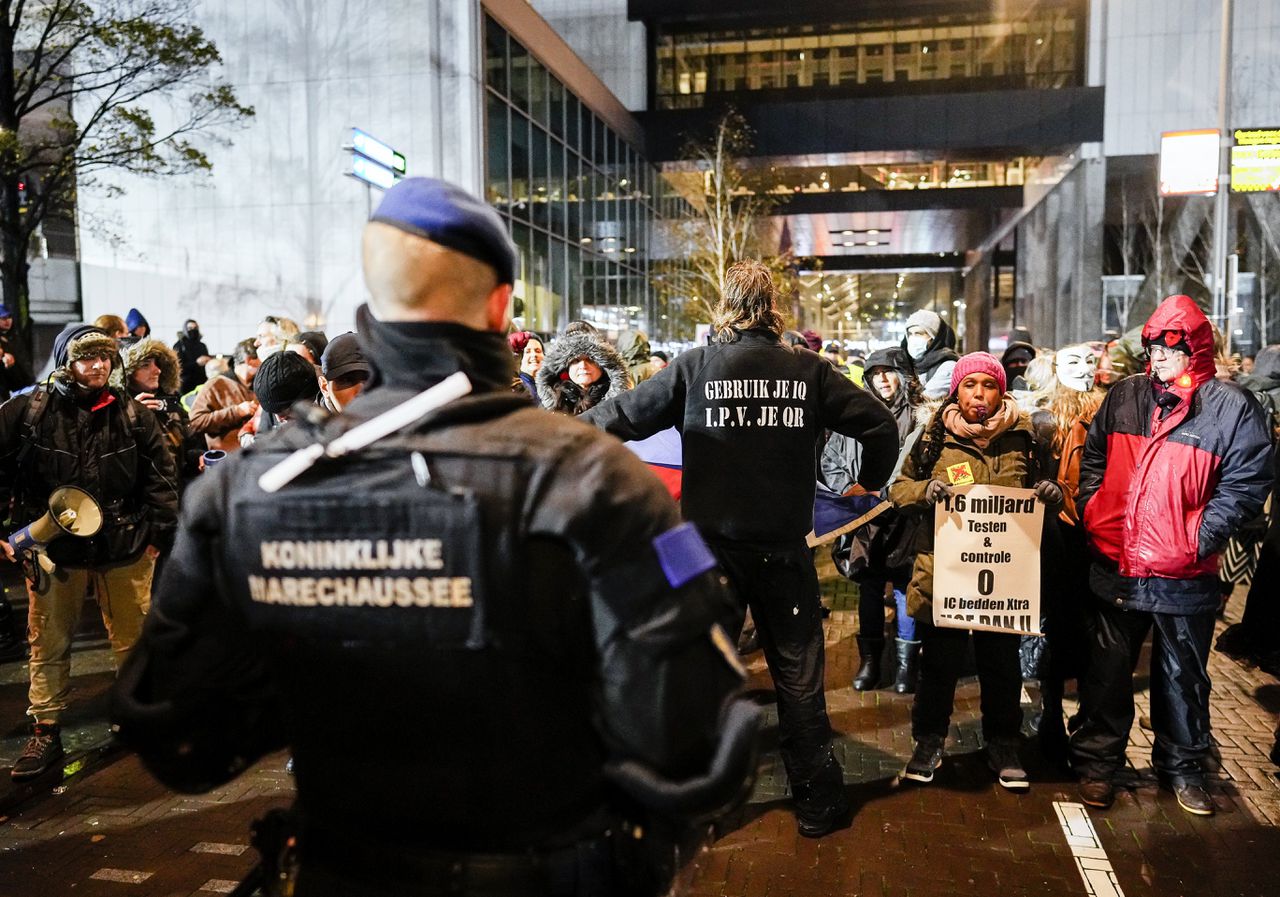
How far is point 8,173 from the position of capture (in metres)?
14.5

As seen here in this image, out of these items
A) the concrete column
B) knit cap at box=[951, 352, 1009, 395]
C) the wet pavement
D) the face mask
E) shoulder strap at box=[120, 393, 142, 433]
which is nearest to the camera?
the wet pavement

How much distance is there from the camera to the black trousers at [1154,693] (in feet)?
14.6

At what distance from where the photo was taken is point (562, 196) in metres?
24.5

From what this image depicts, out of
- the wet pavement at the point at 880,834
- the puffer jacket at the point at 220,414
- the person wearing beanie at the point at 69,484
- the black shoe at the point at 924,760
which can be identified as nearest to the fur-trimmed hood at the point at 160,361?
the puffer jacket at the point at 220,414

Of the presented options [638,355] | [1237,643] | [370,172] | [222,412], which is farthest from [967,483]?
[370,172]

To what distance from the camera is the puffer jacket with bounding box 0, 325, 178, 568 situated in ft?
16.4

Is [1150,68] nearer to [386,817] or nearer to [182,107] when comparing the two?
[182,107]

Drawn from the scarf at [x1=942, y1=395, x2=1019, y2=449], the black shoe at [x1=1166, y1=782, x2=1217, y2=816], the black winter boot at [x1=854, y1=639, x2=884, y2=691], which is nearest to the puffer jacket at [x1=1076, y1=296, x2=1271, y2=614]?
the scarf at [x1=942, y1=395, x2=1019, y2=449]

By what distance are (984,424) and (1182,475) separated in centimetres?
86

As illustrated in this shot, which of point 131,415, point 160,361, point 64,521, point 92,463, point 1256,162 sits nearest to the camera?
point 64,521

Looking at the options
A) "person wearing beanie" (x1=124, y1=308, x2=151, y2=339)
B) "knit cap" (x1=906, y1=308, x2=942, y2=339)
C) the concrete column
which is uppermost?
the concrete column

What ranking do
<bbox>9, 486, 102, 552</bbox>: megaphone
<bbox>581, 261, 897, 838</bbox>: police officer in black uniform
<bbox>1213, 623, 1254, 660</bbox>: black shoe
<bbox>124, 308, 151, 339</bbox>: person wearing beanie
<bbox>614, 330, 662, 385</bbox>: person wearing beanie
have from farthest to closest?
<bbox>124, 308, 151, 339</bbox>: person wearing beanie < <bbox>614, 330, 662, 385</bbox>: person wearing beanie < <bbox>1213, 623, 1254, 660</bbox>: black shoe < <bbox>9, 486, 102, 552</bbox>: megaphone < <bbox>581, 261, 897, 838</bbox>: police officer in black uniform

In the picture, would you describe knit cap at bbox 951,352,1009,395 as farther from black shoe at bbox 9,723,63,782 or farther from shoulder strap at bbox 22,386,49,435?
black shoe at bbox 9,723,63,782

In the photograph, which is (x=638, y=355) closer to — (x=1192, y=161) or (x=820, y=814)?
(x=820, y=814)
